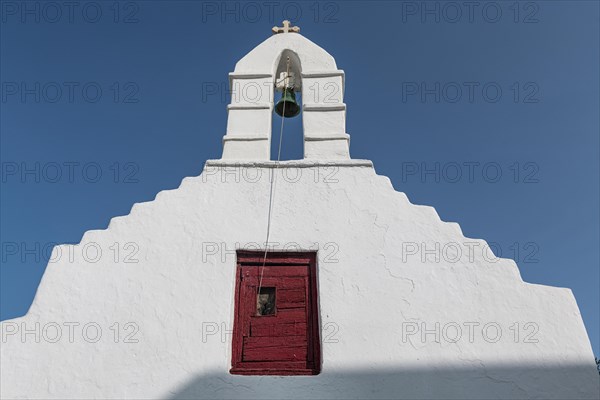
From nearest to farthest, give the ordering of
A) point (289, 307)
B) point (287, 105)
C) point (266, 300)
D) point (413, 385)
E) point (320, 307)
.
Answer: point (413, 385), point (320, 307), point (289, 307), point (266, 300), point (287, 105)

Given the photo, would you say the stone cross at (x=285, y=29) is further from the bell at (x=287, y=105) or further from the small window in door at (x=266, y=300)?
the small window in door at (x=266, y=300)

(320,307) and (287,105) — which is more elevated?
(287,105)

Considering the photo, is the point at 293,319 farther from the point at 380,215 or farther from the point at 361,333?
the point at 380,215

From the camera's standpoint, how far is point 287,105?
7.49m

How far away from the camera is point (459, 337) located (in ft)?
17.1

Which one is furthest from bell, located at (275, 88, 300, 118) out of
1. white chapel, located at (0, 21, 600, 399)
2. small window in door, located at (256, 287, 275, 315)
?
small window in door, located at (256, 287, 275, 315)

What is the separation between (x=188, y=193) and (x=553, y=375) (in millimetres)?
3864

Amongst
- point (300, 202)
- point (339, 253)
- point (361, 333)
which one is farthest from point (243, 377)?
point (300, 202)

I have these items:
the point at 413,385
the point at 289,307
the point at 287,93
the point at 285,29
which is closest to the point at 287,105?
the point at 287,93

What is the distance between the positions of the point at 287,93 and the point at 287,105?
17 centimetres

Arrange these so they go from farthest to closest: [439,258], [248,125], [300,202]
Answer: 1. [248,125]
2. [300,202]
3. [439,258]

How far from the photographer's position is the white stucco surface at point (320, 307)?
4.93 metres

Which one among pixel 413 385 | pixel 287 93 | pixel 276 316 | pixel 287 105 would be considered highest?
pixel 287 93

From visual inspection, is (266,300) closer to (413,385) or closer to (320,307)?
(320,307)
